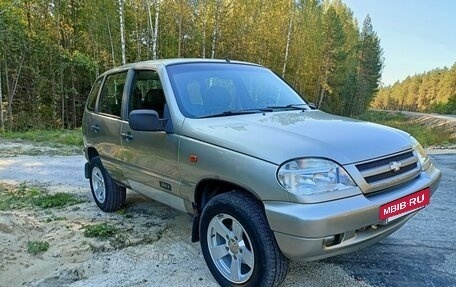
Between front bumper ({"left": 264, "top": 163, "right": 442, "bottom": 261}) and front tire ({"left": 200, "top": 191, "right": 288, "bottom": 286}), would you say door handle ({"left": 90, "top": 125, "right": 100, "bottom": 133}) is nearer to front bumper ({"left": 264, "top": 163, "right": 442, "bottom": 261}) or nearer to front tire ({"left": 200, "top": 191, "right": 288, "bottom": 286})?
front tire ({"left": 200, "top": 191, "right": 288, "bottom": 286})

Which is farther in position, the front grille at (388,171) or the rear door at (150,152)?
the rear door at (150,152)

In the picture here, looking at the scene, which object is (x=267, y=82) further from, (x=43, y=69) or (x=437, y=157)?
(x=43, y=69)

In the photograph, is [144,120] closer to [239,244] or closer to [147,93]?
[147,93]

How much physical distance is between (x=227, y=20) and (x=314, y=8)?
15367mm

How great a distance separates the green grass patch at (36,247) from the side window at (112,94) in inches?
58.2

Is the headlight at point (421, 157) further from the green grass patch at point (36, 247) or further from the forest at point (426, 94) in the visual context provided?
the forest at point (426, 94)

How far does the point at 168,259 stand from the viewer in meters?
3.28

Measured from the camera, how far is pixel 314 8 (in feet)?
110

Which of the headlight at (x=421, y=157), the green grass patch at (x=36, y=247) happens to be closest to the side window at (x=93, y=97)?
the green grass patch at (x=36, y=247)

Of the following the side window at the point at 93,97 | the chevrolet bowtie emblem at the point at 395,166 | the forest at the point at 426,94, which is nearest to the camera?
the chevrolet bowtie emblem at the point at 395,166

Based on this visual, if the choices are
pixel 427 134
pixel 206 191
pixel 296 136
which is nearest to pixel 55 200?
pixel 206 191

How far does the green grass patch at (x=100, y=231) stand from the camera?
378cm

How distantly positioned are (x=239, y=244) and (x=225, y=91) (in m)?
1.42

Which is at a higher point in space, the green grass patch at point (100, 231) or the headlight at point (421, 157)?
the headlight at point (421, 157)
